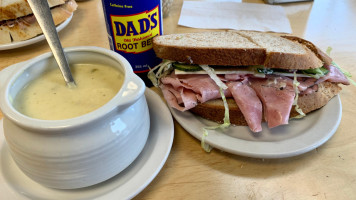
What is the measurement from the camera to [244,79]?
883mm

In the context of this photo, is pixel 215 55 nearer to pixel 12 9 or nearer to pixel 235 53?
pixel 235 53

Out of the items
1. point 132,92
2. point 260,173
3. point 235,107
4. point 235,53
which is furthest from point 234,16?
point 132,92

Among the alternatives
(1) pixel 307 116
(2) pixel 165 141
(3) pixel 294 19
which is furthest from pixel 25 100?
(3) pixel 294 19

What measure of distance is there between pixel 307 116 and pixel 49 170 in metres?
0.72

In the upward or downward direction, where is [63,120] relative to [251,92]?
upward

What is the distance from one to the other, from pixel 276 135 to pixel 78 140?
1.75ft

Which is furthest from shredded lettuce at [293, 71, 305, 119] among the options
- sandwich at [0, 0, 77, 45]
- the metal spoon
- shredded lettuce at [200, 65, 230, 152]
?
sandwich at [0, 0, 77, 45]

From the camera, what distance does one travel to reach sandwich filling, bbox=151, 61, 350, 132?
2.59 ft

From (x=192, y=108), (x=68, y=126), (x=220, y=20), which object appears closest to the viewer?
(x=68, y=126)

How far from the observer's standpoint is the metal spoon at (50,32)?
56 cm

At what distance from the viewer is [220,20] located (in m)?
1.42

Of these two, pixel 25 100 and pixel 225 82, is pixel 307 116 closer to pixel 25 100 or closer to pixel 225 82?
pixel 225 82

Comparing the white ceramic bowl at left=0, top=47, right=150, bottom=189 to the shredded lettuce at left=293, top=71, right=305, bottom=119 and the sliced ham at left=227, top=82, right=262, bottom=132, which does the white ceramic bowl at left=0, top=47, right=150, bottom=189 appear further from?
the shredded lettuce at left=293, top=71, right=305, bottom=119

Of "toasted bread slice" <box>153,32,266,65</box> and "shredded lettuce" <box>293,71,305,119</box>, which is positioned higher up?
"toasted bread slice" <box>153,32,266,65</box>
